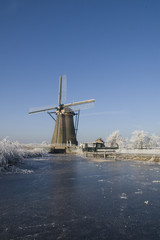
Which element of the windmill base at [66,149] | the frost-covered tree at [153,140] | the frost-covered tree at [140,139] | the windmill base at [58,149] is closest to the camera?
the windmill base at [66,149]

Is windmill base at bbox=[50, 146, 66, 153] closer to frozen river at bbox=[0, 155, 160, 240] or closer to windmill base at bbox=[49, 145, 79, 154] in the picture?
windmill base at bbox=[49, 145, 79, 154]

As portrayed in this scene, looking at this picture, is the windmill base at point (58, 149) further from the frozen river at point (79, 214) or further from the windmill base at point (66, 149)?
the frozen river at point (79, 214)

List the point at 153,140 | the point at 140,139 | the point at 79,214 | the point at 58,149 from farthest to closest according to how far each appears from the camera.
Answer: the point at 153,140 < the point at 140,139 < the point at 58,149 < the point at 79,214

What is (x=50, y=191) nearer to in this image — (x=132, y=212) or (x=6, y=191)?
(x=6, y=191)

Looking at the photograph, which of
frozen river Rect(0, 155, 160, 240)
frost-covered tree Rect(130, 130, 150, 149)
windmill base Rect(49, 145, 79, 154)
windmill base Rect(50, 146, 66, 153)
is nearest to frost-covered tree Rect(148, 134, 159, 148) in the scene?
frost-covered tree Rect(130, 130, 150, 149)

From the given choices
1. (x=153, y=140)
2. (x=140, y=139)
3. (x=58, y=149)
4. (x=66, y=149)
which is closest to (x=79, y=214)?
(x=66, y=149)

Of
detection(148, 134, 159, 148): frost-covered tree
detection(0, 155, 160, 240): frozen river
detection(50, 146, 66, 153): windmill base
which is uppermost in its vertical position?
detection(148, 134, 159, 148): frost-covered tree

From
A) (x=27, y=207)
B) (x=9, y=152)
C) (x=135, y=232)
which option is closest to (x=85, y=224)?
(x=135, y=232)

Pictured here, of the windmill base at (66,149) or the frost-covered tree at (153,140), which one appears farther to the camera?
the frost-covered tree at (153,140)

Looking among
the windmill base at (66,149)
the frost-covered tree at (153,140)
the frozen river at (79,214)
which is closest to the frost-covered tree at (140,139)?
the frost-covered tree at (153,140)

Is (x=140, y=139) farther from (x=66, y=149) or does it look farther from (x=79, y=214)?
(x=79, y=214)

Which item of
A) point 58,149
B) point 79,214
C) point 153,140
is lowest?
point 58,149

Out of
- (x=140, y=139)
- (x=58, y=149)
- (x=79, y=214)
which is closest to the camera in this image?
(x=79, y=214)

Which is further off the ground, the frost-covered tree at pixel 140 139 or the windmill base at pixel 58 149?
the frost-covered tree at pixel 140 139
